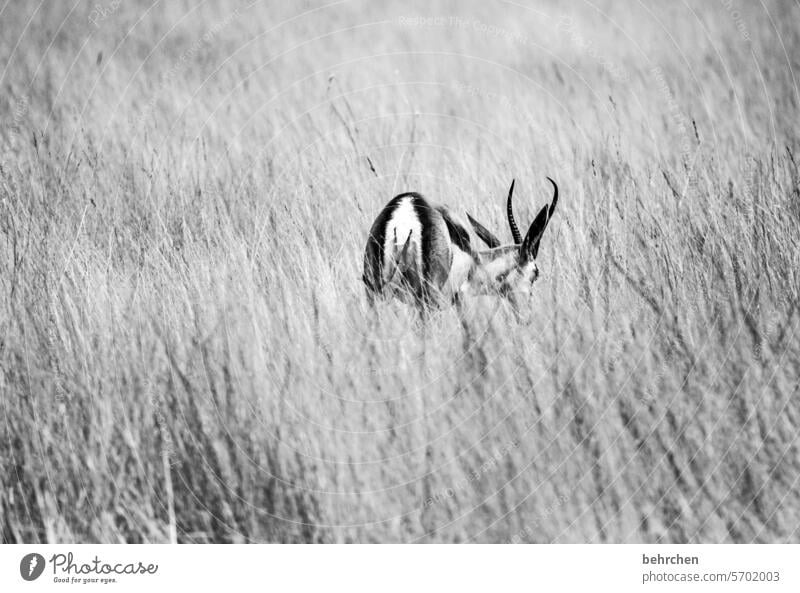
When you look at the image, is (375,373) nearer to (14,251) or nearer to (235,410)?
(235,410)

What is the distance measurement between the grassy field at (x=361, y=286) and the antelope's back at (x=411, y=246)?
17 cm

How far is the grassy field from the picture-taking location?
2.39 meters

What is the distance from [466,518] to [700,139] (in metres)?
2.52

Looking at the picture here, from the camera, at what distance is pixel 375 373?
2619 mm

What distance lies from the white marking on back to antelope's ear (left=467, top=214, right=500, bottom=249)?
360mm

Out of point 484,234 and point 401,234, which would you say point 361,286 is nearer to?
point 401,234

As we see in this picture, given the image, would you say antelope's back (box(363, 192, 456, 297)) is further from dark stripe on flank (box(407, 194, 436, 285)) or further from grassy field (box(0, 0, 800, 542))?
grassy field (box(0, 0, 800, 542))

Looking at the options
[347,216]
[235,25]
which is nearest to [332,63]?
[235,25]

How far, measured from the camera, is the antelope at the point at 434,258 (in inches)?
138

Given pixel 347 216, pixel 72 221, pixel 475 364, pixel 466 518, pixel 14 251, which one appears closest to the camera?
pixel 466 518
